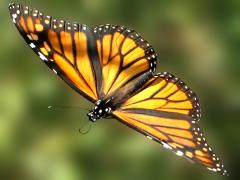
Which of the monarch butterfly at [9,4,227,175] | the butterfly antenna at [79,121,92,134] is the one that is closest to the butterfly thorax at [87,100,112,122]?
the monarch butterfly at [9,4,227,175]

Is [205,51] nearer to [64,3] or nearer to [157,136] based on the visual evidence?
[64,3]

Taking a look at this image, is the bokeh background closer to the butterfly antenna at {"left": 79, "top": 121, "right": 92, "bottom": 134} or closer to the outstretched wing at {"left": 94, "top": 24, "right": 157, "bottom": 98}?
the butterfly antenna at {"left": 79, "top": 121, "right": 92, "bottom": 134}

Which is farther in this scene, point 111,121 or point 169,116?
point 111,121

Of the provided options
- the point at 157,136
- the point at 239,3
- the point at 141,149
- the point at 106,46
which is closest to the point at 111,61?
the point at 106,46

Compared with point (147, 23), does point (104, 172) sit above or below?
below

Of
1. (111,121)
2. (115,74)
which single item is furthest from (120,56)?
(111,121)

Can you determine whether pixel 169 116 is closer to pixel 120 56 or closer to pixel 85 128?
pixel 120 56

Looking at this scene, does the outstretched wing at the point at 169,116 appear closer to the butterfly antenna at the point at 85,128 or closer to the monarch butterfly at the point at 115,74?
the monarch butterfly at the point at 115,74
